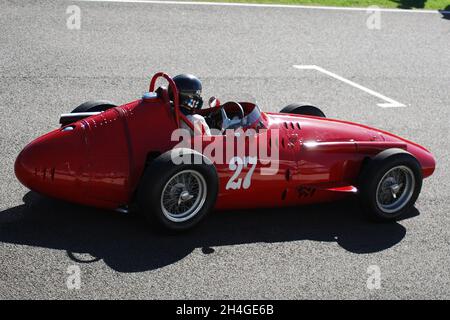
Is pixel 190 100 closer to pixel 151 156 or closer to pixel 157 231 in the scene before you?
pixel 151 156

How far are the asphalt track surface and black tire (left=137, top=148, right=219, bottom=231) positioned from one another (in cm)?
21

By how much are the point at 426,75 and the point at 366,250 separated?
6691mm

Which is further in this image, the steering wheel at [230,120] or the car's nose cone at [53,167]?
the steering wheel at [230,120]

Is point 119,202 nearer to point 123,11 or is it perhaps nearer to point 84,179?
point 84,179

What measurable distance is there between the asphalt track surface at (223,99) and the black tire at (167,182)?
209mm

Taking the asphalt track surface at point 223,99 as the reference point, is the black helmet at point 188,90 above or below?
above

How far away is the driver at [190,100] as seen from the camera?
24.2 feet

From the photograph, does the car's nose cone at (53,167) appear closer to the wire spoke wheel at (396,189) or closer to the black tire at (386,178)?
the black tire at (386,178)

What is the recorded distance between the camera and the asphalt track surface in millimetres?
6531

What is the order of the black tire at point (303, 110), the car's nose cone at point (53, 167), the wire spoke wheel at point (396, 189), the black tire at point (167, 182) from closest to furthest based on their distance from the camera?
the black tire at point (167, 182), the car's nose cone at point (53, 167), the wire spoke wheel at point (396, 189), the black tire at point (303, 110)

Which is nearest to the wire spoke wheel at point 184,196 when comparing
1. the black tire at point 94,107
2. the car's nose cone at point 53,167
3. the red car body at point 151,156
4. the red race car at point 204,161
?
the red race car at point 204,161

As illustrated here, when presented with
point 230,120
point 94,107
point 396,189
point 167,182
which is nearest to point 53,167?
point 167,182

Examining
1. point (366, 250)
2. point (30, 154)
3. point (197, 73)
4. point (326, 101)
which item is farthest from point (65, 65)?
point (366, 250)

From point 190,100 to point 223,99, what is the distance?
0.63 metres
